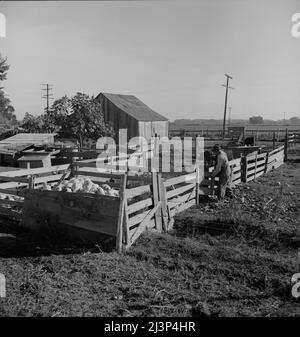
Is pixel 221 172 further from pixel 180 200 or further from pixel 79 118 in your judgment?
pixel 79 118

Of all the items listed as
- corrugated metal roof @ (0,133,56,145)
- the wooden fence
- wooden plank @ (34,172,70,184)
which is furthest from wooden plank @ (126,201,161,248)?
corrugated metal roof @ (0,133,56,145)

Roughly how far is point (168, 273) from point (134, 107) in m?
30.7

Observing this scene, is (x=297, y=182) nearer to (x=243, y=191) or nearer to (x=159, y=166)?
(x=243, y=191)

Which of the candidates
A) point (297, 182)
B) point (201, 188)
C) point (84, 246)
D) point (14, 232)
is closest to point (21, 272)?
point (84, 246)

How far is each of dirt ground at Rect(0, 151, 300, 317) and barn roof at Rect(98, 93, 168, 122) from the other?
83.8 ft

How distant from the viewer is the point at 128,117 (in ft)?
104

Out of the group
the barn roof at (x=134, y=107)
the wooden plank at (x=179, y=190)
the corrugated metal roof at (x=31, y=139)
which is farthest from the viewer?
the barn roof at (x=134, y=107)

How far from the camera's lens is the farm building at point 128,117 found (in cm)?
3175

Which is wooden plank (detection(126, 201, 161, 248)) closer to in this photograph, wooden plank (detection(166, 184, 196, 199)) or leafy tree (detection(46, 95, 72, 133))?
wooden plank (detection(166, 184, 196, 199))

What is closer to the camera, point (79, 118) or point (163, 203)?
point (163, 203)

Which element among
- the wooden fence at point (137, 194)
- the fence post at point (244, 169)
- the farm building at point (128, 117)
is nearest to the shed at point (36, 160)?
the wooden fence at point (137, 194)

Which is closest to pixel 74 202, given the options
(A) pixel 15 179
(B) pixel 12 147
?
(A) pixel 15 179

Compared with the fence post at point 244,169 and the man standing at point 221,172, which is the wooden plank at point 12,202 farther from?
Answer: the fence post at point 244,169
